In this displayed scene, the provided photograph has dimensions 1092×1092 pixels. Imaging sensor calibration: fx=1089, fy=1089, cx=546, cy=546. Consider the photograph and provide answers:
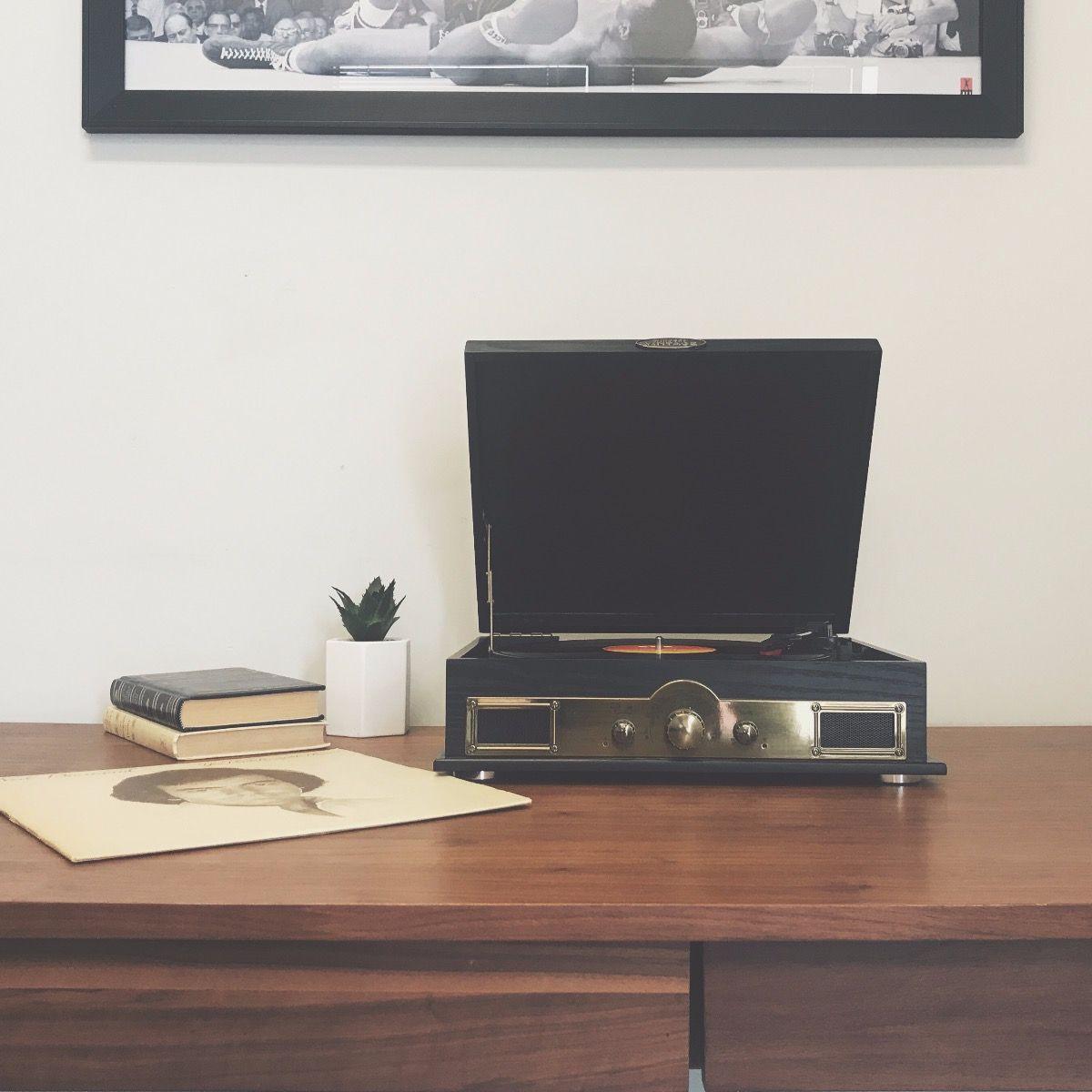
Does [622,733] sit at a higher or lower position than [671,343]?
lower

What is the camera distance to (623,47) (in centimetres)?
134

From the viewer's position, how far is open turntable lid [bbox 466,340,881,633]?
1135 millimetres

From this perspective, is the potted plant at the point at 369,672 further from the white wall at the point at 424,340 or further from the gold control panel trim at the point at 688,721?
the gold control panel trim at the point at 688,721

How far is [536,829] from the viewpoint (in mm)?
832

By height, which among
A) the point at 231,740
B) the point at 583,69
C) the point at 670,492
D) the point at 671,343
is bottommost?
the point at 231,740

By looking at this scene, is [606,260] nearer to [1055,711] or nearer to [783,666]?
[783,666]

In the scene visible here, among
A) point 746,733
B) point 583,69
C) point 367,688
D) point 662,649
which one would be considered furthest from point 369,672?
point 583,69

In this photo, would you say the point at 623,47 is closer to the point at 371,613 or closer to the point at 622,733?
the point at 371,613

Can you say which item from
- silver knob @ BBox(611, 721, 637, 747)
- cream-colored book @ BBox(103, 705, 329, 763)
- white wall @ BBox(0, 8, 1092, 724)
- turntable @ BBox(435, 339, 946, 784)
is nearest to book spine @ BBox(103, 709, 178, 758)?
cream-colored book @ BBox(103, 705, 329, 763)

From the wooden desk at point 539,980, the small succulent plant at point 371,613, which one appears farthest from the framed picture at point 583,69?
the wooden desk at point 539,980

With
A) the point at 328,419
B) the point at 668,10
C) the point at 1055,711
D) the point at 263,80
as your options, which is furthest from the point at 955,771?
the point at 263,80

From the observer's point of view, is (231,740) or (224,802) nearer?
(224,802)

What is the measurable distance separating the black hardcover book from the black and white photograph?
0.73m

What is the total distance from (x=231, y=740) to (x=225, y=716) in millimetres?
24
